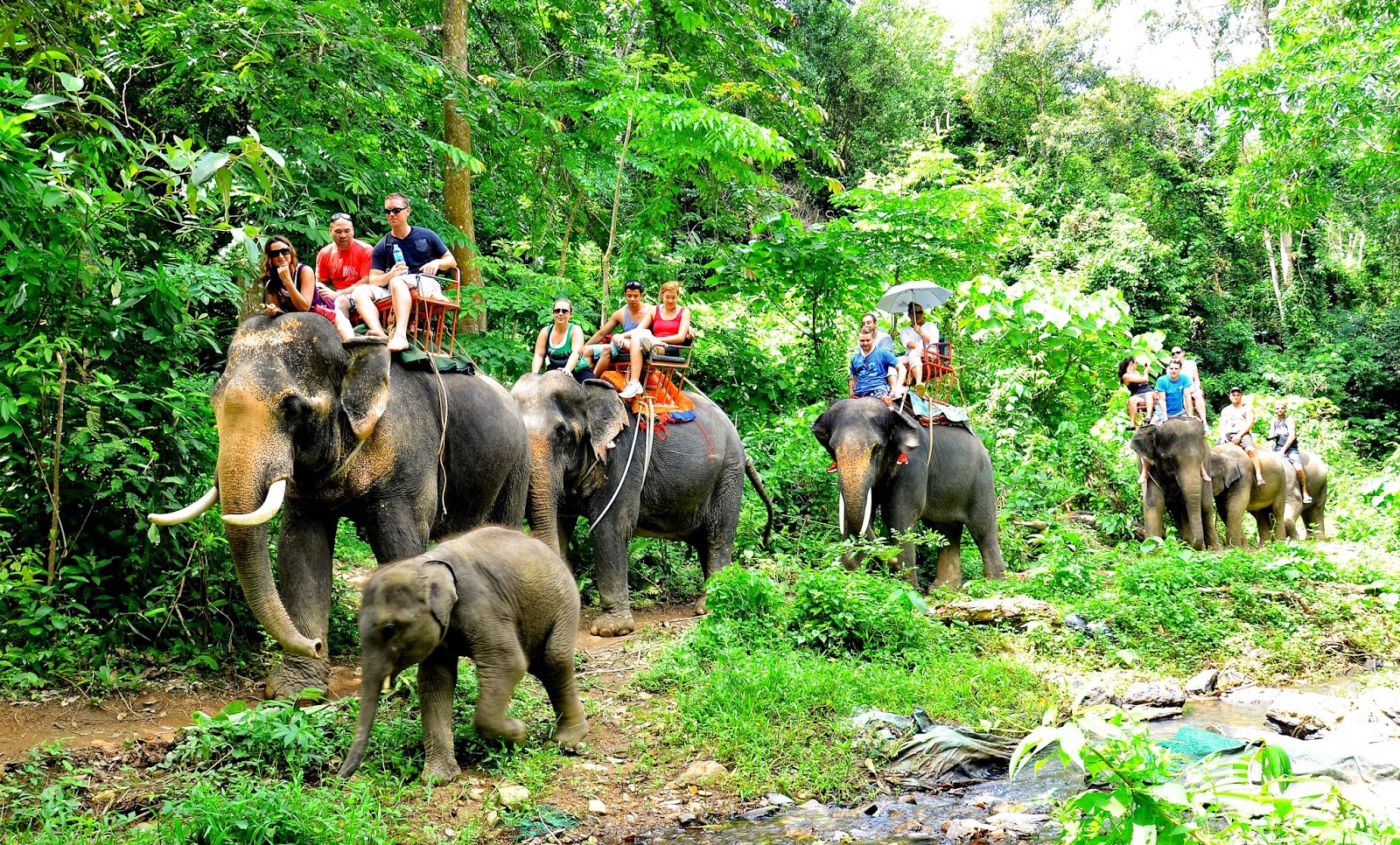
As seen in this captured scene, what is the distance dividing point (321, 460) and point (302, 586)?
2.67 ft

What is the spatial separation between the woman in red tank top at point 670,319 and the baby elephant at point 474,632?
153 inches

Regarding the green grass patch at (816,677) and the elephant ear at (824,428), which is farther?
the elephant ear at (824,428)

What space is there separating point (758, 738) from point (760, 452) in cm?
696

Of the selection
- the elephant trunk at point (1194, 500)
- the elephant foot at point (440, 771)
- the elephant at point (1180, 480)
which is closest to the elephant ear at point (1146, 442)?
the elephant at point (1180, 480)

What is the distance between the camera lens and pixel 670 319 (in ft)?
30.3

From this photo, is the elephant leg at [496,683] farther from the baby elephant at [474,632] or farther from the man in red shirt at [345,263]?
the man in red shirt at [345,263]

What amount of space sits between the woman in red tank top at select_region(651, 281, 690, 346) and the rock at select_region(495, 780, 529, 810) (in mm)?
4877

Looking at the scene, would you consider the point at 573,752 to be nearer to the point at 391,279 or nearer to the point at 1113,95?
the point at 391,279

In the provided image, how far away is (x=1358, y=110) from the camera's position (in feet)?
52.0

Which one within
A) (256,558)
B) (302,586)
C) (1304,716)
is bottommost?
(1304,716)

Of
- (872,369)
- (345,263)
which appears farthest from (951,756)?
(872,369)

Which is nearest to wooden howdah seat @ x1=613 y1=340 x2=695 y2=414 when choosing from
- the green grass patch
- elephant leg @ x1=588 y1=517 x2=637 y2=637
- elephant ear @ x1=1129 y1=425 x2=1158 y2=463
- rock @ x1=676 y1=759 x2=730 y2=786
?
elephant leg @ x1=588 y1=517 x2=637 y2=637

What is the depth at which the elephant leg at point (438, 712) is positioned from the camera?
4879 mm

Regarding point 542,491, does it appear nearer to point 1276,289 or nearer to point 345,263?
point 345,263
